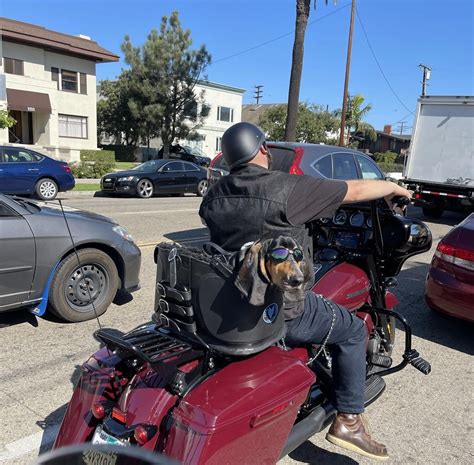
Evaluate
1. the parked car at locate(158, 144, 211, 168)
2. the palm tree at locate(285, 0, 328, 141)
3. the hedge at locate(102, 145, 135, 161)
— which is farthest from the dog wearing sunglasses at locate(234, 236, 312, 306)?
the hedge at locate(102, 145, 135, 161)

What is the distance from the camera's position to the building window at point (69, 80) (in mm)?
33125

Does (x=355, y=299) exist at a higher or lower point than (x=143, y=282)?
higher

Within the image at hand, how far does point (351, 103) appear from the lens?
52.4m

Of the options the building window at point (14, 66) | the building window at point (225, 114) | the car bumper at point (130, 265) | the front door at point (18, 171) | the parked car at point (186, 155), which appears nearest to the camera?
the car bumper at point (130, 265)

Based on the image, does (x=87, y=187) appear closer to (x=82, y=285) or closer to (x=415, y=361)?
(x=82, y=285)

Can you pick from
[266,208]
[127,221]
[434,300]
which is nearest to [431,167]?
[127,221]

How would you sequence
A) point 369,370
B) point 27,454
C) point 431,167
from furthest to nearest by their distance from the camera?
1. point 431,167
2. point 369,370
3. point 27,454

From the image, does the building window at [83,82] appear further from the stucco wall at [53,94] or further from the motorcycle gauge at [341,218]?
the motorcycle gauge at [341,218]

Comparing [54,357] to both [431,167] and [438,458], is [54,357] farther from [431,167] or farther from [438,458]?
[431,167]

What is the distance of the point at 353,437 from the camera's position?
2709mm

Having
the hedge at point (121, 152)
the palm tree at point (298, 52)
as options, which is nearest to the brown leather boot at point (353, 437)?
the palm tree at point (298, 52)

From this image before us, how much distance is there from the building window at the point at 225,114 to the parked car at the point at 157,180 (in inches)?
1177

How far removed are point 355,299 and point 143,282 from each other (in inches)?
151

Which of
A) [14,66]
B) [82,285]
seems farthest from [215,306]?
[14,66]
